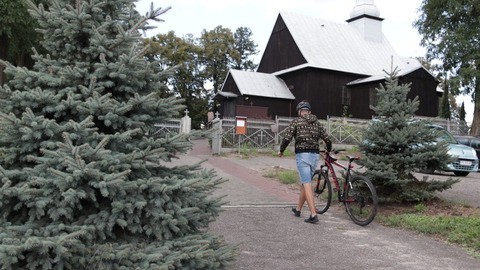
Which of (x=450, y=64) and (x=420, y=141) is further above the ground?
(x=450, y=64)

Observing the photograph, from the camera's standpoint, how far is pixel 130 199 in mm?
3104

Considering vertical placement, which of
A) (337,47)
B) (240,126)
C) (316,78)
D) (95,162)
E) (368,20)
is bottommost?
(95,162)

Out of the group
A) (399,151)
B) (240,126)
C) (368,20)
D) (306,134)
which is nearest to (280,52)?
(368,20)

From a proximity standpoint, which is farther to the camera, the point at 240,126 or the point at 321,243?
the point at 240,126

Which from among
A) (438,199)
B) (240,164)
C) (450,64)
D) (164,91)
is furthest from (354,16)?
(164,91)

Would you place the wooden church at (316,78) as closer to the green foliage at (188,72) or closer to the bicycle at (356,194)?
the green foliage at (188,72)

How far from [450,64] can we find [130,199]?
3347 cm

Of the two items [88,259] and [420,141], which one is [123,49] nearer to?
[88,259]

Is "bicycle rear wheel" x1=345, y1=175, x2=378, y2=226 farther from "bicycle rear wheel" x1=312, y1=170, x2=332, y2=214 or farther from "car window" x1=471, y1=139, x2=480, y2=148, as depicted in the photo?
"car window" x1=471, y1=139, x2=480, y2=148

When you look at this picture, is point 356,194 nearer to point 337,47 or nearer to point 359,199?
point 359,199

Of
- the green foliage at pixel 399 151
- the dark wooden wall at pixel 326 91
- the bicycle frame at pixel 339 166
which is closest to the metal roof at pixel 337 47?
the dark wooden wall at pixel 326 91

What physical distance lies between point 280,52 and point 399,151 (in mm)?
28829

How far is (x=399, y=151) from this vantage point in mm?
7637

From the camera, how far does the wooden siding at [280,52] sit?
33.8m
